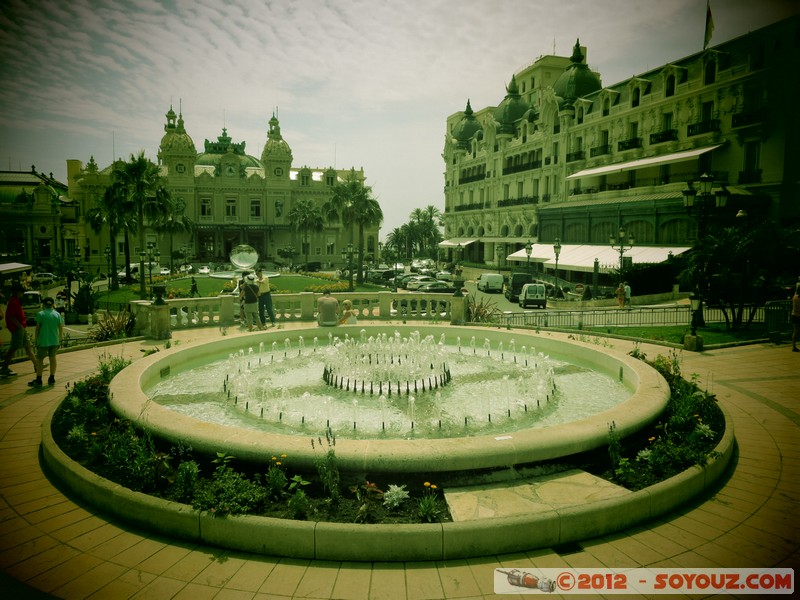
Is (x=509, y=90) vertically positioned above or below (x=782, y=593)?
above

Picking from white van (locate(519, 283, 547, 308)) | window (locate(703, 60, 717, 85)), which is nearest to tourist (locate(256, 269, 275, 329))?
white van (locate(519, 283, 547, 308))

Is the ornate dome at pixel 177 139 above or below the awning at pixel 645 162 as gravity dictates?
above

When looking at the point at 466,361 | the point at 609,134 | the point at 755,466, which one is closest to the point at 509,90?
the point at 609,134

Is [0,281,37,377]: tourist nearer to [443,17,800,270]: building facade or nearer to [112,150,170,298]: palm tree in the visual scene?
[443,17,800,270]: building facade

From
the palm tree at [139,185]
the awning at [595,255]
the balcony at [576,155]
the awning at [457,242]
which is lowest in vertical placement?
the awning at [595,255]

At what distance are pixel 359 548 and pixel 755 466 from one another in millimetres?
5460

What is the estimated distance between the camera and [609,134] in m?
45.8

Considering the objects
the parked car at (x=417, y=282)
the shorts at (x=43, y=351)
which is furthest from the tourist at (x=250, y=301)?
the parked car at (x=417, y=282)

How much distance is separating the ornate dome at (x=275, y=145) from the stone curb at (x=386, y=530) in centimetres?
8180

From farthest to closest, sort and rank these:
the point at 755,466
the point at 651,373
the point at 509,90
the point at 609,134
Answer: the point at 509,90 < the point at 609,134 < the point at 651,373 < the point at 755,466

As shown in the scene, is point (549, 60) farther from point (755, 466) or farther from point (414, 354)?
point (755, 466)

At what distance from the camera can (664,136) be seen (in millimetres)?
38281

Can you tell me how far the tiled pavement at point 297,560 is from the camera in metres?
4.18

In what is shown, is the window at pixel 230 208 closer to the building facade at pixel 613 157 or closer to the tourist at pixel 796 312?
the building facade at pixel 613 157
